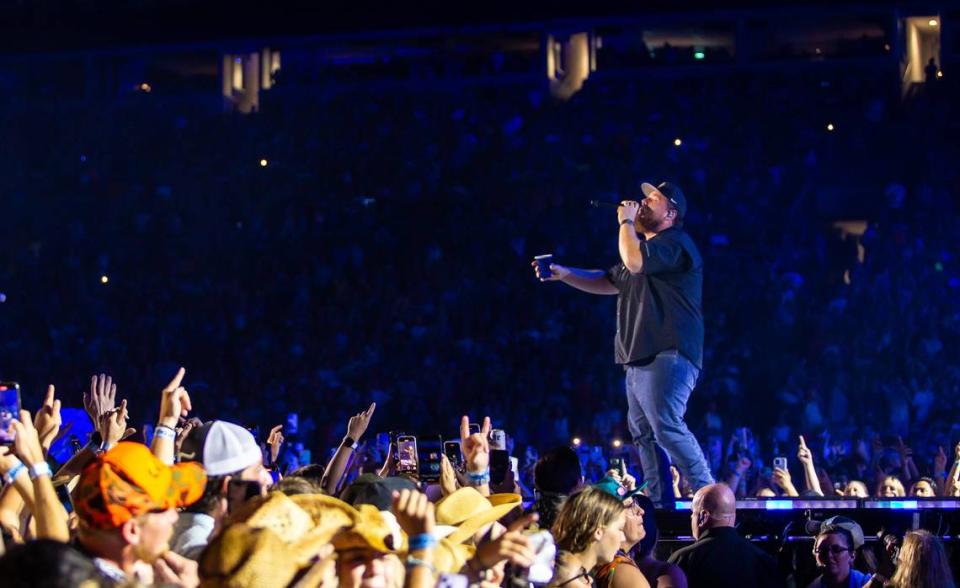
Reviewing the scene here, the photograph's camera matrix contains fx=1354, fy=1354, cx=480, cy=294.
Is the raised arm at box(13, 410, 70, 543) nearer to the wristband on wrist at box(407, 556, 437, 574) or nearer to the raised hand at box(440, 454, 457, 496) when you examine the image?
the wristband on wrist at box(407, 556, 437, 574)

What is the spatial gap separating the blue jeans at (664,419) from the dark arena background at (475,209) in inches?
133

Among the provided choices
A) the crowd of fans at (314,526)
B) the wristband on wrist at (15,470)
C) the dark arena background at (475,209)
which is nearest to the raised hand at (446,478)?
the crowd of fans at (314,526)

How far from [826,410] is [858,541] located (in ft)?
21.9

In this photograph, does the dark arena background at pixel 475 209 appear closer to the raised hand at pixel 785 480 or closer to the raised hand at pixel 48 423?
the raised hand at pixel 785 480

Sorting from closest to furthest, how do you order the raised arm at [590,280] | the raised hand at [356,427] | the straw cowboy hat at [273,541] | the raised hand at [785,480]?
the straw cowboy hat at [273,541], the raised hand at [356,427], the raised arm at [590,280], the raised hand at [785,480]

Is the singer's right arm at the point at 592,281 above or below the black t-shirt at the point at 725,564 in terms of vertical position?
above

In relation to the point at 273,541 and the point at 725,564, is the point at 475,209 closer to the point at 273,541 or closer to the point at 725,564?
the point at 725,564

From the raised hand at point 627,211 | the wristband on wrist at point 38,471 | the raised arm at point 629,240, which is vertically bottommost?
the wristband on wrist at point 38,471

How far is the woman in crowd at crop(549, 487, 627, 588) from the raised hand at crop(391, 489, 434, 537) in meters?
1.20

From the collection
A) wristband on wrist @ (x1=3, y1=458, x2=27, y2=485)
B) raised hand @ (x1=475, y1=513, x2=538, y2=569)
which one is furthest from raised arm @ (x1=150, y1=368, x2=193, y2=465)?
raised hand @ (x1=475, y1=513, x2=538, y2=569)

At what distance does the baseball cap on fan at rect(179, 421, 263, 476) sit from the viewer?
3168 mm

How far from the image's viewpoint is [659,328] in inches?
233

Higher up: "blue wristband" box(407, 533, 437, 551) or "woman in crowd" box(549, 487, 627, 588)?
"blue wristband" box(407, 533, 437, 551)

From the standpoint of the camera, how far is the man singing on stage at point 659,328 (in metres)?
5.76
